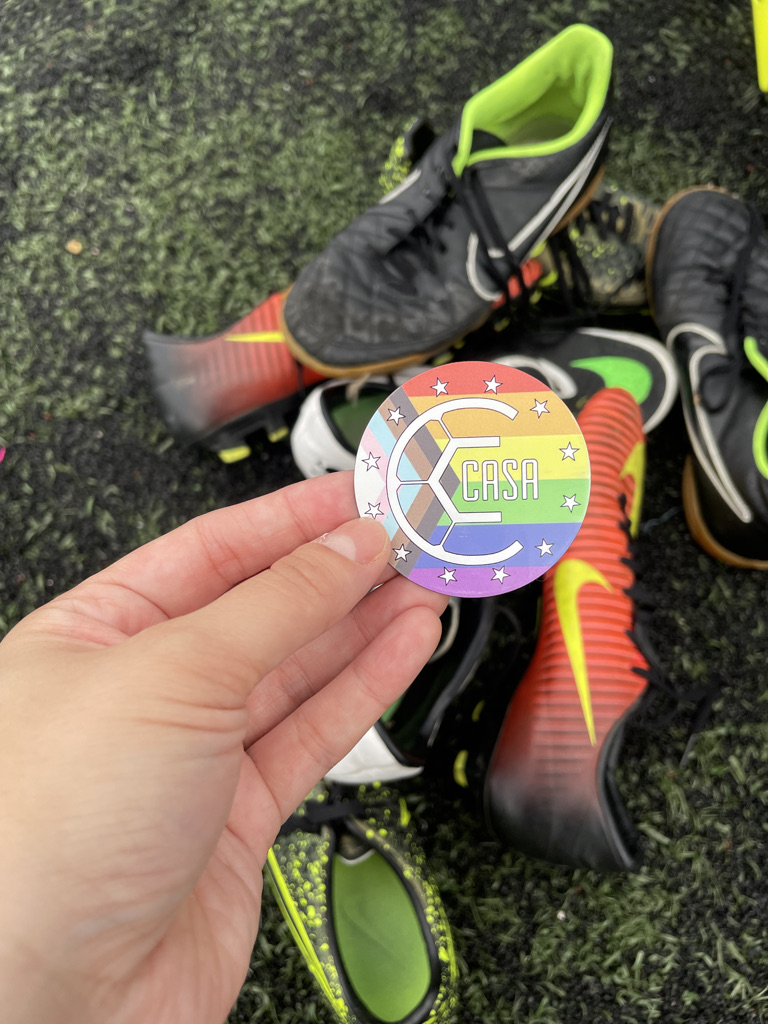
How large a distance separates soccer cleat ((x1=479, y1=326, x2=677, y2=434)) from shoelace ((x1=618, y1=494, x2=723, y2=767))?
0.69 ft

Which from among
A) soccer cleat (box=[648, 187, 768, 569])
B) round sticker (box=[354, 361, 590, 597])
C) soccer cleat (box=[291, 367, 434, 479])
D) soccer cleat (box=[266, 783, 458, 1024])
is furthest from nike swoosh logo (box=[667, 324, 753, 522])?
soccer cleat (box=[266, 783, 458, 1024])

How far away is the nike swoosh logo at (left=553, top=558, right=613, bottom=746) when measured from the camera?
1.04 meters

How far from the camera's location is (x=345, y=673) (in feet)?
2.59

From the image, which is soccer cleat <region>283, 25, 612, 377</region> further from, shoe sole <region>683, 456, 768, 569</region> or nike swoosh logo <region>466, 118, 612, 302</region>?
shoe sole <region>683, 456, 768, 569</region>

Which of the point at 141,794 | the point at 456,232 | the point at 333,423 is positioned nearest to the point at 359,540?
the point at 141,794

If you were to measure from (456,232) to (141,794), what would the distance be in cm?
101

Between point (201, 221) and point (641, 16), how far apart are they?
1.02 m

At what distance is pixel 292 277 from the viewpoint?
4.32 ft

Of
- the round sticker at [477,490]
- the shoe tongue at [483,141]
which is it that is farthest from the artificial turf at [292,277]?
the round sticker at [477,490]

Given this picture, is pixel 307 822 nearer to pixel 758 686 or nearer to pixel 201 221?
pixel 758 686

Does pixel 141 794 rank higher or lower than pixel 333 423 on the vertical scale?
higher

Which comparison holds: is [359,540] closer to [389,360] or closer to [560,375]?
[389,360]

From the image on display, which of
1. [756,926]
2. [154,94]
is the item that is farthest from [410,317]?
[756,926]

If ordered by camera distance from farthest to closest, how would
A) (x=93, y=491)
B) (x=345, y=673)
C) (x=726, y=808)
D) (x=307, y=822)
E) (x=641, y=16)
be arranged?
(x=641, y=16)
(x=93, y=491)
(x=726, y=808)
(x=307, y=822)
(x=345, y=673)
